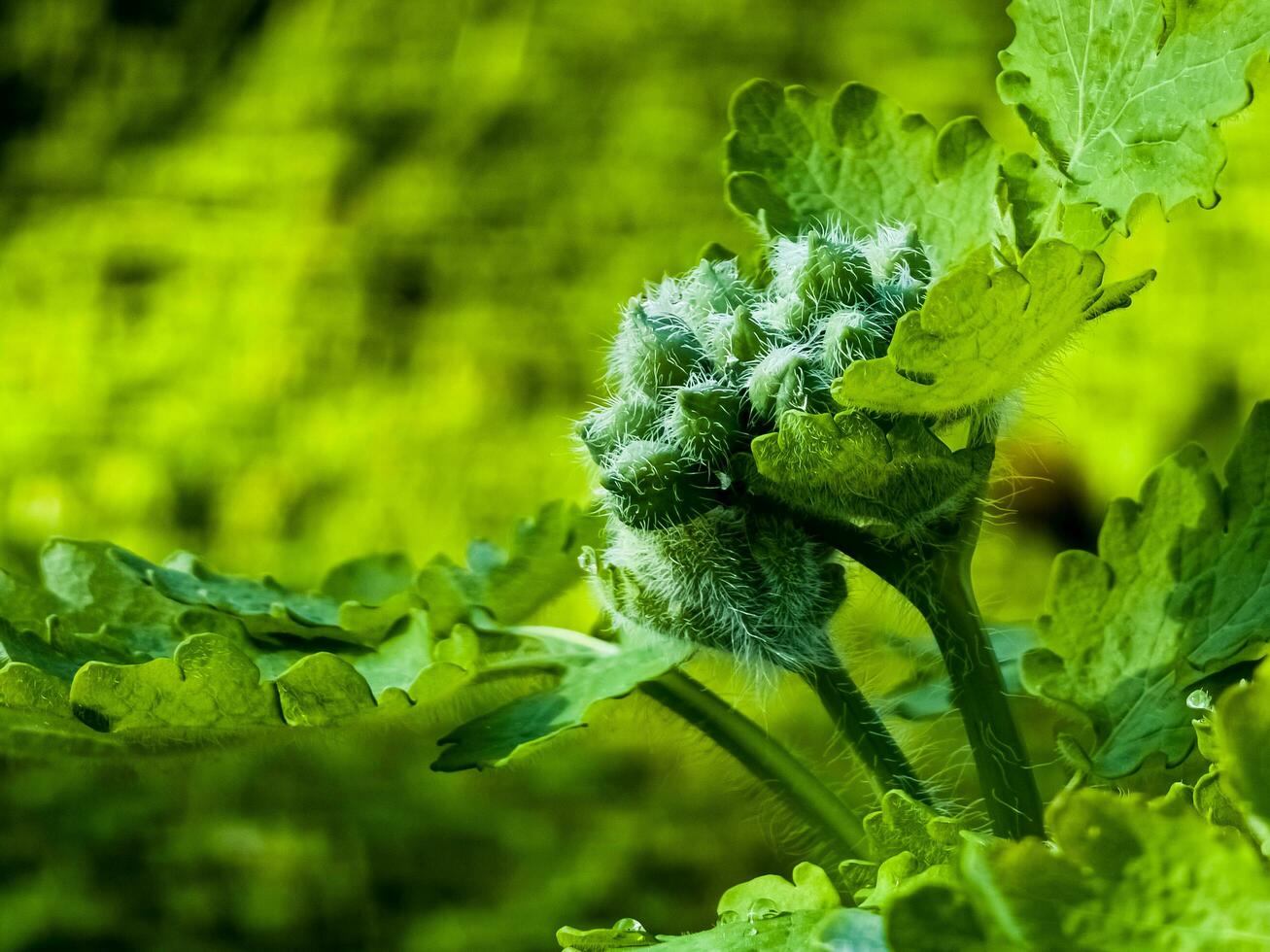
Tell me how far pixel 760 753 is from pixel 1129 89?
0.49 metres

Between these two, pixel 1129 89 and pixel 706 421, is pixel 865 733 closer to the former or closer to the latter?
pixel 706 421

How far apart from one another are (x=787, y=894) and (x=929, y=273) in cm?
37

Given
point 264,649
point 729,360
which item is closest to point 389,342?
point 264,649

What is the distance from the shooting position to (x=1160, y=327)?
3.19 m

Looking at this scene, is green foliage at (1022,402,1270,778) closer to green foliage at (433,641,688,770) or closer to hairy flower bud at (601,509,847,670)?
hairy flower bud at (601,509,847,670)

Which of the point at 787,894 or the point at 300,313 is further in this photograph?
the point at 300,313

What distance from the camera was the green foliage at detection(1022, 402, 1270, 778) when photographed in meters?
0.87

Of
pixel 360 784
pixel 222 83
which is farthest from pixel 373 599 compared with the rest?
pixel 222 83

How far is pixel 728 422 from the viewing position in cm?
81

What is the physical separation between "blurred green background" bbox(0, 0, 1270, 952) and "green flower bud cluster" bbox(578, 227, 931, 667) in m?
2.35

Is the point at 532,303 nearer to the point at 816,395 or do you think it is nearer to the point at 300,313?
the point at 300,313

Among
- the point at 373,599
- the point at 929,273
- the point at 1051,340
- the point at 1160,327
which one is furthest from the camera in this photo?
the point at 1160,327

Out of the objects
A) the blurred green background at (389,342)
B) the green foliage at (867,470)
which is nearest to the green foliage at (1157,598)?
the green foliage at (867,470)

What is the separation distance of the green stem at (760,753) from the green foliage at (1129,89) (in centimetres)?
39
